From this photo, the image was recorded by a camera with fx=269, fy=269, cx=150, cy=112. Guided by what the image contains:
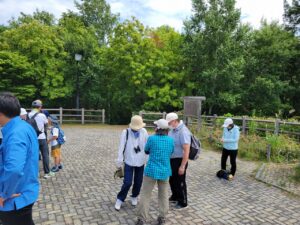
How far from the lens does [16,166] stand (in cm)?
218

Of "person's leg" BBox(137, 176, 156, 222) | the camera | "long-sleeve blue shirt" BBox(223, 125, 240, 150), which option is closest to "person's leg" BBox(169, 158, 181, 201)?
the camera

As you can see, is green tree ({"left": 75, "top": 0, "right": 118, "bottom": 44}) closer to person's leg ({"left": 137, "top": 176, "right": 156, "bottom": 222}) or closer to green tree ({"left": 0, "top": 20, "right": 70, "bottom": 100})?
green tree ({"left": 0, "top": 20, "right": 70, "bottom": 100})

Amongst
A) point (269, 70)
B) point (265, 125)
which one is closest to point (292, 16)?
point (269, 70)

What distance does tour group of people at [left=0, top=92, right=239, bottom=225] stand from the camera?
7.42ft

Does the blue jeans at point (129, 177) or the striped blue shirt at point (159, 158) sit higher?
the striped blue shirt at point (159, 158)

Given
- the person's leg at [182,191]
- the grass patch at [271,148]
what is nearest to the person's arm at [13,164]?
the person's leg at [182,191]

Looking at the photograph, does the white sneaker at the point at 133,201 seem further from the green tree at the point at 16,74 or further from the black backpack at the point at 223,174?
the green tree at the point at 16,74

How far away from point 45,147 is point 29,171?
4.35 metres

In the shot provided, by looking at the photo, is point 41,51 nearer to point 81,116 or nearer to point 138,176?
point 81,116

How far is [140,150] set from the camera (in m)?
4.56

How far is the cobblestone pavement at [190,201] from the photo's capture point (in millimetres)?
4500

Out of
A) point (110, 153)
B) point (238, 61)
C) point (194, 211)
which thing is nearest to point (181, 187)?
point (194, 211)

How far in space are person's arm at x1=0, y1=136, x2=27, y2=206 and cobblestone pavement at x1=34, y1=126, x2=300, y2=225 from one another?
2.30 metres

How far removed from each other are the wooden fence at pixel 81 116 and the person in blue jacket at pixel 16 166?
18.2 meters
